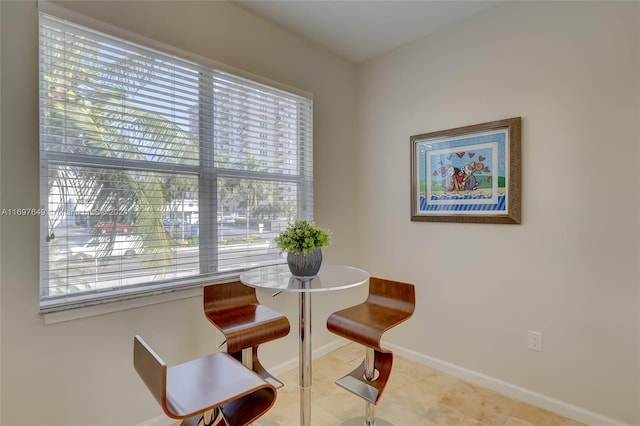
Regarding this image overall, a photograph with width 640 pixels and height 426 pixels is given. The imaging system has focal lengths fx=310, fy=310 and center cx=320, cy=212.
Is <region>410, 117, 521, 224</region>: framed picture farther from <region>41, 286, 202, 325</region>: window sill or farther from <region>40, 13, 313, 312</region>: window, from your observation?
<region>41, 286, 202, 325</region>: window sill

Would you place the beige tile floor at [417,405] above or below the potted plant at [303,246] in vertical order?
below

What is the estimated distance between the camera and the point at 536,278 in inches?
78.4

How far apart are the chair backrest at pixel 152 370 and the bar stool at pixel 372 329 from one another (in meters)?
0.96

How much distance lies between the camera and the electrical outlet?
1978 mm

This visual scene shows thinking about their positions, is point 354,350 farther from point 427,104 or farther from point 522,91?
point 522,91

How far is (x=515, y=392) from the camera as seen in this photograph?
206 centimetres

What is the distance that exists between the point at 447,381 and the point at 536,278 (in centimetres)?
98

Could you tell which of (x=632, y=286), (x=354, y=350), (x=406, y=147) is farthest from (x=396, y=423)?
(x=406, y=147)

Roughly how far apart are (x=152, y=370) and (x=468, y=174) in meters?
2.19

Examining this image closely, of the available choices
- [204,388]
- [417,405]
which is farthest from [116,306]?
[417,405]

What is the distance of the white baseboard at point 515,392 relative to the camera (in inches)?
70.6

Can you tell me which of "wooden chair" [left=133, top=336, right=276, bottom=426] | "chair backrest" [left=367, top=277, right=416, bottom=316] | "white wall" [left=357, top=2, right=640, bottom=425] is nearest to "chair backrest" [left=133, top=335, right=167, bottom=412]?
"wooden chair" [left=133, top=336, right=276, bottom=426]

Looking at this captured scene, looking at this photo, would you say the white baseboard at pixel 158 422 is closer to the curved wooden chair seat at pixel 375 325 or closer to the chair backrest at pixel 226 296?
the chair backrest at pixel 226 296

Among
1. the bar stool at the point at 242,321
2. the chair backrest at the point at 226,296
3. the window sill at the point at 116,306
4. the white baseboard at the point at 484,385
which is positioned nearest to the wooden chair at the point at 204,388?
the bar stool at the point at 242,321
